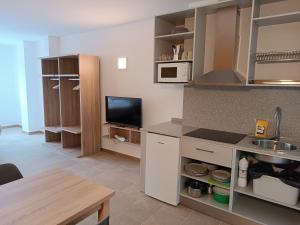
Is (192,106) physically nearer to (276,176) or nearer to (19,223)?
(276,176)

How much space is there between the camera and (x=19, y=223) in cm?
98

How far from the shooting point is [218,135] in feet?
7.69

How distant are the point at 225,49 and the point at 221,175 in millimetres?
1360

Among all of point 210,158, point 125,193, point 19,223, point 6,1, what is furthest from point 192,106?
point 6,1

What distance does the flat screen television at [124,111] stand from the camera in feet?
11.6

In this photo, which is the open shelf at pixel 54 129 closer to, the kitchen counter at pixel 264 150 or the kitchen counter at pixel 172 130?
the kitchen counter at pixel 172 130

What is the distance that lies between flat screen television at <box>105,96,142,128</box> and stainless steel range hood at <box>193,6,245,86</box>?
1410 mm

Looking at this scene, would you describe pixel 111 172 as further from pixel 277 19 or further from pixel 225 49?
pixel 277 19

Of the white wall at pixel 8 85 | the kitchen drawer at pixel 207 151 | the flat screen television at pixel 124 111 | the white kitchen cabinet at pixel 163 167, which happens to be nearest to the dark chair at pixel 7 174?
the white kitchen cabinet at pixel 163 167

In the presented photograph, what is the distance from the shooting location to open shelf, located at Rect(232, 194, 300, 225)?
6.57ft

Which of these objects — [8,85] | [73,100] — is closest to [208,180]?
[73,100]

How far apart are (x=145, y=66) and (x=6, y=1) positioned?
2.05 metres

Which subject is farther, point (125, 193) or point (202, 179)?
point (125, 193)

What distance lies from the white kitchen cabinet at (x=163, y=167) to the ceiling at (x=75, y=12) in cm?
171
